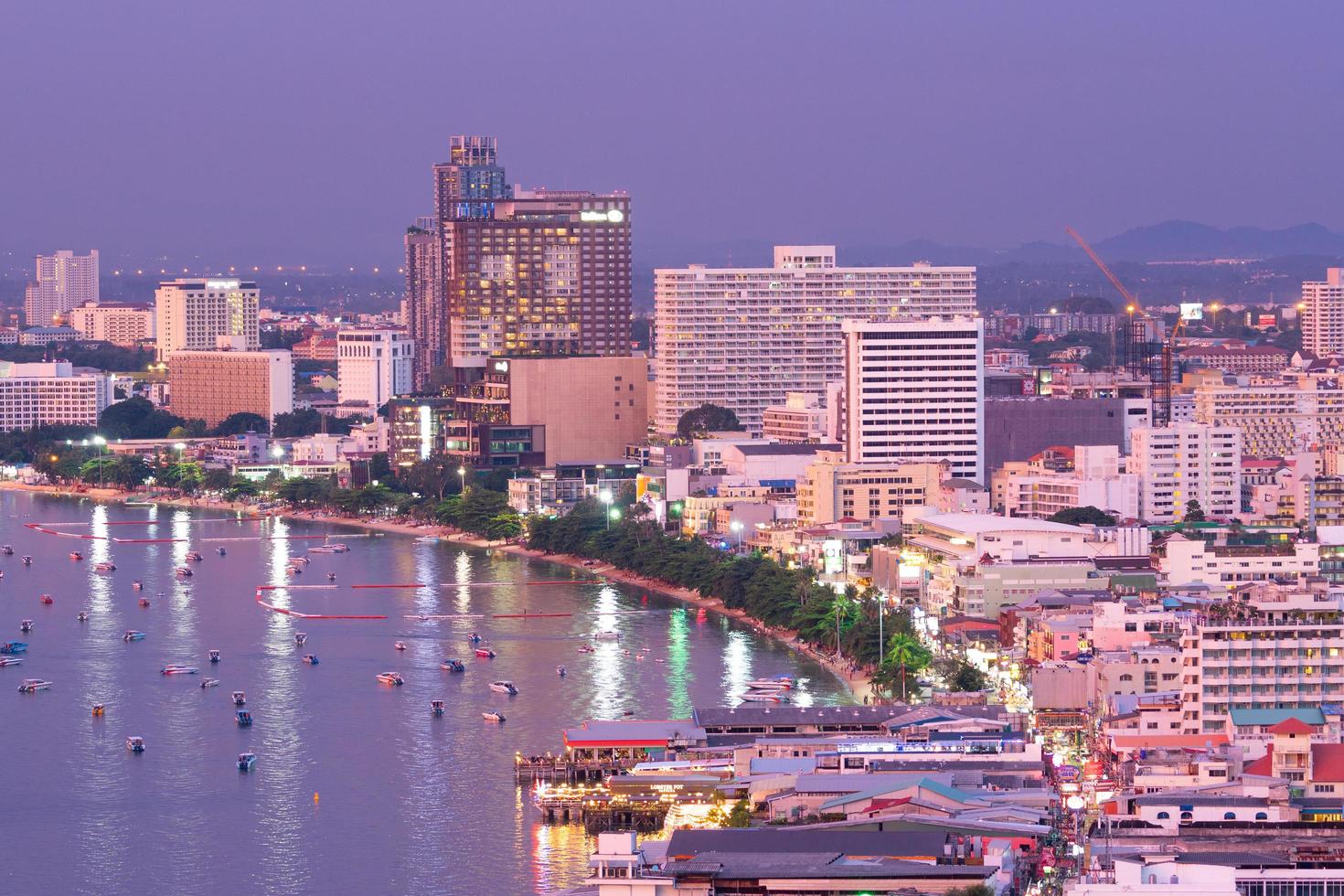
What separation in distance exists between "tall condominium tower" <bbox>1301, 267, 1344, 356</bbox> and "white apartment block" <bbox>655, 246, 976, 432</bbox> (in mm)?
20592

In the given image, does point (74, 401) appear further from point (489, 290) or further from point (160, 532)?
point (160, 532)

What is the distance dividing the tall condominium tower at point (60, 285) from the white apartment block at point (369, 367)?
130 feet

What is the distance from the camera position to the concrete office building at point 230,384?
50.7 metres

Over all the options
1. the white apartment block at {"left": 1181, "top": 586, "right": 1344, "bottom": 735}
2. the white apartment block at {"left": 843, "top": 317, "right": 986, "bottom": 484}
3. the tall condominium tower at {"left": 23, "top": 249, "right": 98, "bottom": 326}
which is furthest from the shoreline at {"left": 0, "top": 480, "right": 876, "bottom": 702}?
the tall condominium tower at {"left": 23, "top": 249, "right": 98, "bottom": 326}

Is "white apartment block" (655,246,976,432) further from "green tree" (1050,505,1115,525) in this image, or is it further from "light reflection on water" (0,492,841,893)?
"green tree" (1050,505,1115,525)

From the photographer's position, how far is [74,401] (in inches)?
1927

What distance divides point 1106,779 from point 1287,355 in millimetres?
36512

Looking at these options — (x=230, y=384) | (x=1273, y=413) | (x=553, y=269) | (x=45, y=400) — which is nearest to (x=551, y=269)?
(x=553, y=269)

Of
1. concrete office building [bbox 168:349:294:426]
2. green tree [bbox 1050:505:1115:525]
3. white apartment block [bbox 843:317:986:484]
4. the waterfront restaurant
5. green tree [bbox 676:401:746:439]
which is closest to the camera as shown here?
the waterfront restaurant

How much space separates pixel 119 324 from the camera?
71875 mm

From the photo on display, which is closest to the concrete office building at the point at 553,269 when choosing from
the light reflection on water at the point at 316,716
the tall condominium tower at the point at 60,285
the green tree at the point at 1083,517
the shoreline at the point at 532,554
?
the shoreline at the point at 532,554

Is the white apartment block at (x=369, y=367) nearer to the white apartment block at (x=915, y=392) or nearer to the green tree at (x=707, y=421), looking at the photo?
the green tree at (x=707, y=421)

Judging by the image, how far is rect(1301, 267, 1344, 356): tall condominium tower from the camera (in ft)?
189

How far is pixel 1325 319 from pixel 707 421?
79.8ft
